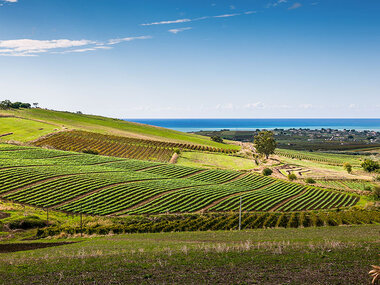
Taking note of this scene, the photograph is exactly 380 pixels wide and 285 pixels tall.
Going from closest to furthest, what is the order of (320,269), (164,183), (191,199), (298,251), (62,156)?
(320,269)
(298,251)
(191,199)
(164,183)
(62,156)

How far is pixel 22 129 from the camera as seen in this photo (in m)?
124

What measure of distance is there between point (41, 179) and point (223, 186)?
41.4 metres

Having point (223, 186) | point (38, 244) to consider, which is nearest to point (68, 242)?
point (38, 244)

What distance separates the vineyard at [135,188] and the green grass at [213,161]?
42.2 feet

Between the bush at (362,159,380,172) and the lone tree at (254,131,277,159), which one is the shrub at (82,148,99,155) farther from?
the bush at (362,159,380,172)

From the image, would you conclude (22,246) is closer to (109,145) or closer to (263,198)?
(263,198)

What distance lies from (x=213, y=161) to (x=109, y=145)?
40415 millimetres

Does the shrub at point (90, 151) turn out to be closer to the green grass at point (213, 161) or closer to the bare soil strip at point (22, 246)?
the green grass at point (213, 161)

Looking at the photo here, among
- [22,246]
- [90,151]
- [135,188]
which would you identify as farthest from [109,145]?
[22,246]

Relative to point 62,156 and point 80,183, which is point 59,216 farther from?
point 62,156

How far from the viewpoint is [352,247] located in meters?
21.4

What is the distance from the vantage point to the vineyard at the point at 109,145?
10536 centimetres

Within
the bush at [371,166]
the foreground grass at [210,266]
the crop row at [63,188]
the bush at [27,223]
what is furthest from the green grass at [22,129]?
the bush at [371,166]

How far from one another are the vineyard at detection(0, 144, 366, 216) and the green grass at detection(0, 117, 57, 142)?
2299 centimetres
